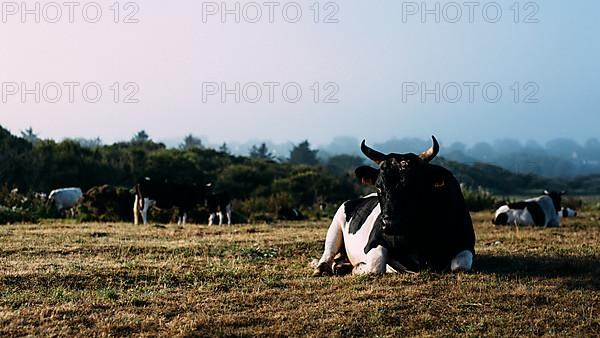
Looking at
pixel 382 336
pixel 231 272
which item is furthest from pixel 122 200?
pixel 382 336

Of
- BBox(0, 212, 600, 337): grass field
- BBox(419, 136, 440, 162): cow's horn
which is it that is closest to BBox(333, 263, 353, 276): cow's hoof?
BBox(0, 212, 600, 337): grass field

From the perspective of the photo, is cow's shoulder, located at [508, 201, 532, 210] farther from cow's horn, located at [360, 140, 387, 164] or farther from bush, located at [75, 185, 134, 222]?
cow's horn, located at [360, 140, 387, 164]

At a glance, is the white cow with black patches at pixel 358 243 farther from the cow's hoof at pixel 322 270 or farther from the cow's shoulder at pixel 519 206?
Result: the cow's shoulder at pixel 519 206

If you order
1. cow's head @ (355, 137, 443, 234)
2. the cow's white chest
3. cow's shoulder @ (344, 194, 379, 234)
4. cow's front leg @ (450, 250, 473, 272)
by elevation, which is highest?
cow's head @ (355, 137, 443, 234)

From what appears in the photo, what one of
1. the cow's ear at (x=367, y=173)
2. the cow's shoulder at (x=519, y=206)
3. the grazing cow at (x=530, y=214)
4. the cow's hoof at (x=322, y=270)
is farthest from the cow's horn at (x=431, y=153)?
the cow's shoulder at (x=519, y=206)

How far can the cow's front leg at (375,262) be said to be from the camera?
9.75m

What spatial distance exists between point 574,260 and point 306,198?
3227cm

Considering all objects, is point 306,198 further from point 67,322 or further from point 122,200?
point 67,322

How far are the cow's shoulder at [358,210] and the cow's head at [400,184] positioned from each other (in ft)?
4.43

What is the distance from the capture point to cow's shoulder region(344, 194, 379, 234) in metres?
11.0

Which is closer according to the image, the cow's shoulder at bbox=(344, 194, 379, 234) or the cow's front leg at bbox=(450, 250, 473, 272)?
the cow's front leg at bbox=(450, 250, 473, 272)

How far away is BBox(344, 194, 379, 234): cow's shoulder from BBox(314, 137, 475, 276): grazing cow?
518 mm

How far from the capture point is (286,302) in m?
8.01

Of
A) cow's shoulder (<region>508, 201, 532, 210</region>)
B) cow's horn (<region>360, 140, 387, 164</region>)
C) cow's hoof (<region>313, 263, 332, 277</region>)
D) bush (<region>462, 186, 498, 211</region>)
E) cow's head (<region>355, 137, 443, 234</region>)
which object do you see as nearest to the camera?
cow's head (<region>355, 137, 443, 234</region>)
